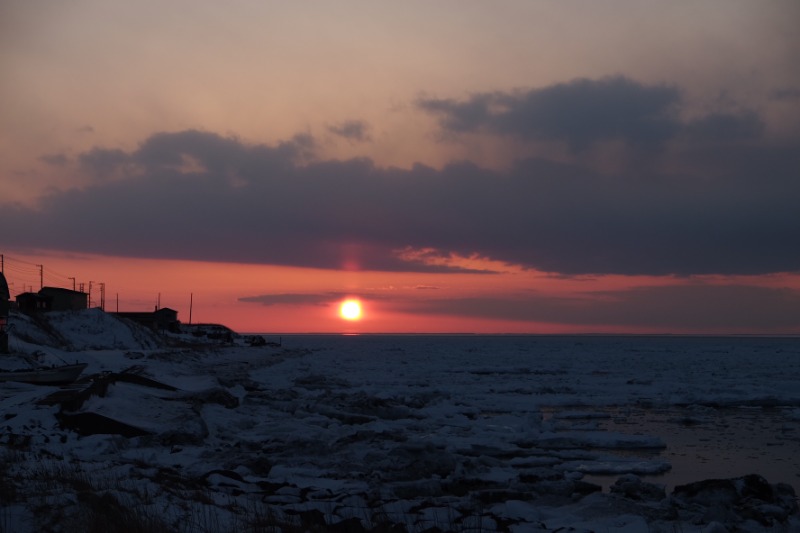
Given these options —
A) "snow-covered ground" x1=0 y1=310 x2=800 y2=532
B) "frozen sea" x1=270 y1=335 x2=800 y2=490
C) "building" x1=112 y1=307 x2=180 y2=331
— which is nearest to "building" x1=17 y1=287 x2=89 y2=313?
"building" x1=112 y1=307 x2=180 y2=331

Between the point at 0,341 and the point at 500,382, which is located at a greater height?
the point at 0,341

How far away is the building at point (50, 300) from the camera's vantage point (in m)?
61.4

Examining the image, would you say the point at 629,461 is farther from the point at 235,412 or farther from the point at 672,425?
the point at 235,412

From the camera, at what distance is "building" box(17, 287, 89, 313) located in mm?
61403

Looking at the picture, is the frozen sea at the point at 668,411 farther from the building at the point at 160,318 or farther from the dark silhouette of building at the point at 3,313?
the building at the point at 160,318

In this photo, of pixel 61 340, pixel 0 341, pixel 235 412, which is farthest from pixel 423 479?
pixel 61 340

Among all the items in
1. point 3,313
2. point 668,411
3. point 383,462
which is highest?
point 3,313

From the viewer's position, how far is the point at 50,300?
6519 centimetres

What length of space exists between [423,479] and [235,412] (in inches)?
361

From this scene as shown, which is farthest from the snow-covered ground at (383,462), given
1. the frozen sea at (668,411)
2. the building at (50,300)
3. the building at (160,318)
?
the building at (160,318)

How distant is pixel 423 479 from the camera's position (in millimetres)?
12328

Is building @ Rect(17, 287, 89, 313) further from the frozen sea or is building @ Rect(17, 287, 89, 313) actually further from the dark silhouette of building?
the frozen sea

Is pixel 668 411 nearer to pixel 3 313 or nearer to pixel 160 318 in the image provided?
pixel 3 313

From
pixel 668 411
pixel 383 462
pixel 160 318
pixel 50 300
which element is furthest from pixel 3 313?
pixel 160 318
